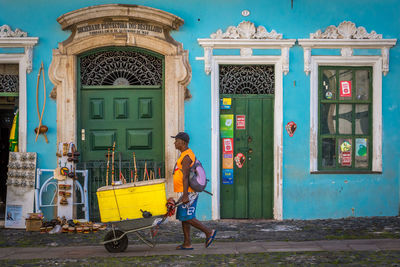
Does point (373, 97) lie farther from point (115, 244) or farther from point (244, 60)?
point (115, 244)

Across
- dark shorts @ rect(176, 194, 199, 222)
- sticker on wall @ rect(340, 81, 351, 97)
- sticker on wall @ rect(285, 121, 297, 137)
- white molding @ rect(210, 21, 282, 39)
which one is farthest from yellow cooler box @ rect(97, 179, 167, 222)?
sticker on wall @ rect(340, 81, 351, 97)

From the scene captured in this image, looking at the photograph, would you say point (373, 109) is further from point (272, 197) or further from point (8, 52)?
point (8, 52)

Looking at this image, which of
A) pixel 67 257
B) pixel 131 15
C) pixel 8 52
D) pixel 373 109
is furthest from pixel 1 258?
pixel 373 109

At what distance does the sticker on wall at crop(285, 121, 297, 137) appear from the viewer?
880 cm

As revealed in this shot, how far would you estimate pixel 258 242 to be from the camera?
7133 mm

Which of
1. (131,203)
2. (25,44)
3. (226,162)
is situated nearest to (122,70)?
(25,44)

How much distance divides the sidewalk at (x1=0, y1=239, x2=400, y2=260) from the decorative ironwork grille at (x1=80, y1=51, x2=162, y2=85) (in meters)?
3.17

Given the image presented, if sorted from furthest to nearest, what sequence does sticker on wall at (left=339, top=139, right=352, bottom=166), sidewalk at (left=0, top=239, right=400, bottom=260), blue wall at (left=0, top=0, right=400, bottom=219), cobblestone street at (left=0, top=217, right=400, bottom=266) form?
1. sticker on wall at (left=339, top=139, right=352, bottom=166)
2. blue wall at (left=0, top=0, right=400, bottom=219)
3. sidewalk at (left=0, top=239, right=400, bottom=260)
4. cobblestone street at (left=0, top=217, right=400, bottom=266)

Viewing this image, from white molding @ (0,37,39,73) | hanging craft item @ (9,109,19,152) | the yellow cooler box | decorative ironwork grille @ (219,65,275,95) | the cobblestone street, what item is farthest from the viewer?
decorative ironwork grille @ (219,65,275,95)

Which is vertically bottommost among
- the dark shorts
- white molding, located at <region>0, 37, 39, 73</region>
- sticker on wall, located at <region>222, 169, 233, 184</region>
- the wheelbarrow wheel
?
the wheelbarrow wheel

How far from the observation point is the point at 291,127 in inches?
347

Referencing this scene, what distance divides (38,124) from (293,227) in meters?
4.75

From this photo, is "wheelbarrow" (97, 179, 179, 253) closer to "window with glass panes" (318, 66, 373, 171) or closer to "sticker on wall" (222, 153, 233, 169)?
"sticker on wall" (222, 153, 233, 169)

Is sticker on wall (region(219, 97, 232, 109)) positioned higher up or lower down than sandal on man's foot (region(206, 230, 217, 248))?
higher up
